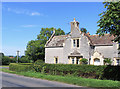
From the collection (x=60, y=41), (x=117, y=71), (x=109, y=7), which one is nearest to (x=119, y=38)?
(x=109, y=7)

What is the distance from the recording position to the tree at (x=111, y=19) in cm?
1159

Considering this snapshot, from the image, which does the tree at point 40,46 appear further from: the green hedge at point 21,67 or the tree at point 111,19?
the tree at point 111,19

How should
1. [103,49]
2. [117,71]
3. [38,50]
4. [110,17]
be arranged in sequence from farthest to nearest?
[38,50]
[103,49]
[117,71]
[110,17]

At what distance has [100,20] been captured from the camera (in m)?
12.7

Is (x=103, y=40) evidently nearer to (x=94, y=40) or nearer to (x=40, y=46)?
(x=94, y=40)

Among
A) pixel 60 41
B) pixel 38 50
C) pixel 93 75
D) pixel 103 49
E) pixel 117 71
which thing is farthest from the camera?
pixel 38 50

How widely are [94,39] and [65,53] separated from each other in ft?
21.5

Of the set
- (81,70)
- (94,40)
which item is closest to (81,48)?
(94,40)

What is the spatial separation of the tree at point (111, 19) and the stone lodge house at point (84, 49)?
609 inches

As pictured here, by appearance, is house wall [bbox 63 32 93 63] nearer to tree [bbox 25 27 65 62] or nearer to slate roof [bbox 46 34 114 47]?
slate roof [bbox 46 34 114 47]

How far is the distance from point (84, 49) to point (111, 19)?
17506mm

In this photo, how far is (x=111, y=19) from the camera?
464 inches

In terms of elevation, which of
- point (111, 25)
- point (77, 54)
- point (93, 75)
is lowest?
point (93, 75)

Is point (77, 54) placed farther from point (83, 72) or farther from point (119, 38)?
point (119, 38)
